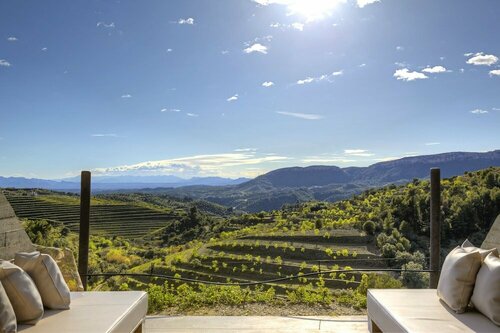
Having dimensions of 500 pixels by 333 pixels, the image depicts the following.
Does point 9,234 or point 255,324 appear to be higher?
point 9,234

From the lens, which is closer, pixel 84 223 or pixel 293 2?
pixel 84 223

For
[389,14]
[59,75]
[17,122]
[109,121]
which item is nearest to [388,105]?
[389,14]

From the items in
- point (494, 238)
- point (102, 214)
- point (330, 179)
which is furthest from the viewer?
point (330, 179)

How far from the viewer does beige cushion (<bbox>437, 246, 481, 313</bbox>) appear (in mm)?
2367

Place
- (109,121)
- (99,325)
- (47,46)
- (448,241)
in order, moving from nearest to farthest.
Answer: (99,325) → (47,46) → (109,121) → (448,241)

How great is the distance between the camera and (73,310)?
243cm

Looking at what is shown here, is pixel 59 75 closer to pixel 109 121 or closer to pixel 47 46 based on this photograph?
pixel 47 46

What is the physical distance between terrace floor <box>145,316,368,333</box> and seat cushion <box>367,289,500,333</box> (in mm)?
714

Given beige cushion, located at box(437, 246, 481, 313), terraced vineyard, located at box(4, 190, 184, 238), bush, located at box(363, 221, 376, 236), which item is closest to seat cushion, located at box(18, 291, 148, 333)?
beige cushion, located at box(437, 246, 481, 313)

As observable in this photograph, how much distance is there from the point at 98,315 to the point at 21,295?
1.49 ft

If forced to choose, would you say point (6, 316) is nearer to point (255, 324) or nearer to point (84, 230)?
point (84, 230)

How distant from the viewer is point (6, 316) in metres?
1.88

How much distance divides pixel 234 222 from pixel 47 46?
24.3 m

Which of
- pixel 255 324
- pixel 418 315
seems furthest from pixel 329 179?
pixel 418 315
